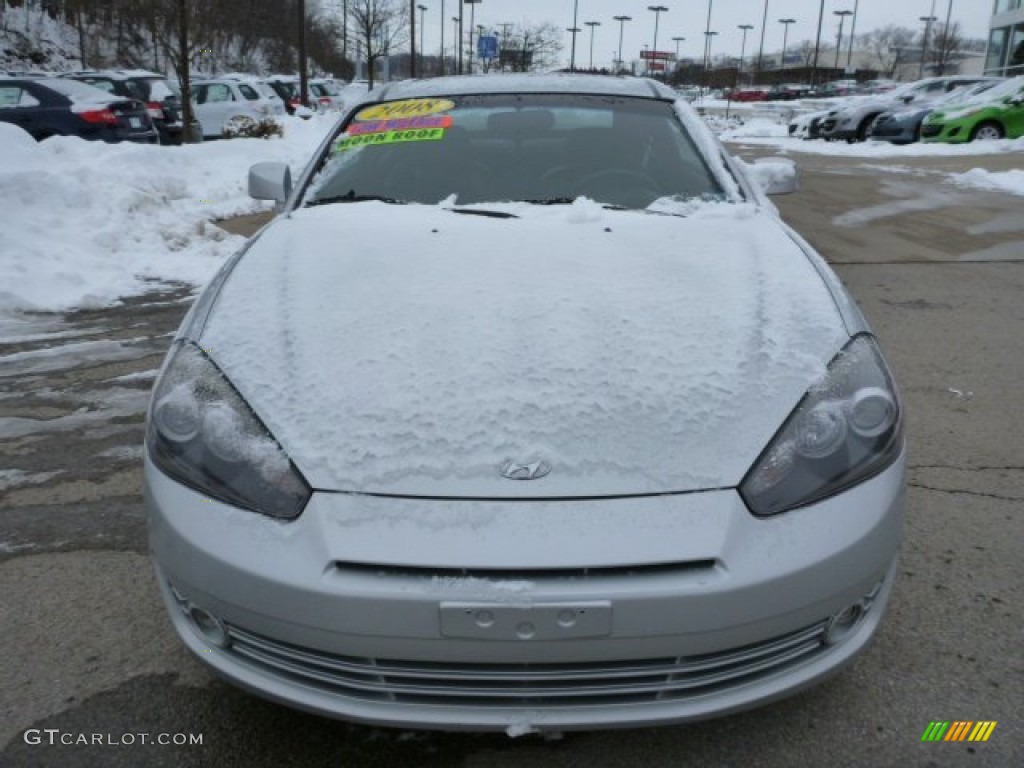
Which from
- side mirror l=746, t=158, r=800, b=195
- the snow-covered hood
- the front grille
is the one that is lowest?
the front grille

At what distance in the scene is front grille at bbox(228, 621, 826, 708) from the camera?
1562 millimetres

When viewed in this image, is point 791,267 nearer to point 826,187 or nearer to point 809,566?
point 809,566

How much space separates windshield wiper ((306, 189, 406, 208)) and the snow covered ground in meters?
3.25

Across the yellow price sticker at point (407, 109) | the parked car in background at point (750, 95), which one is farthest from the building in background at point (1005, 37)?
the yellow price sticker at point (407, 109)

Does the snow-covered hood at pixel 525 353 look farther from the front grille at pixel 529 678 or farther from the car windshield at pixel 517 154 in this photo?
the car windshield at pixel 517 154

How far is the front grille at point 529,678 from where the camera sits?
5.13 ft

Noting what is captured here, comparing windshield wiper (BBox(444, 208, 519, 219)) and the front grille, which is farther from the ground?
windshield wiper (BBox(444, 208, 519, 219))

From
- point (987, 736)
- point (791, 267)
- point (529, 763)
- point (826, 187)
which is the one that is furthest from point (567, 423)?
point (826, 187)

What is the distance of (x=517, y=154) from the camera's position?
10.4 feet

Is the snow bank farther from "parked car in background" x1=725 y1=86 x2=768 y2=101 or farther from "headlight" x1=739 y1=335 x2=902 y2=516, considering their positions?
"parked car in background" x1=725 y1=86 x2=768 y2=101

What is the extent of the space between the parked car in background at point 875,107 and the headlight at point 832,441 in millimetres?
21903

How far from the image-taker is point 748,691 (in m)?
1.64

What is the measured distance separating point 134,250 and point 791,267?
242 inches

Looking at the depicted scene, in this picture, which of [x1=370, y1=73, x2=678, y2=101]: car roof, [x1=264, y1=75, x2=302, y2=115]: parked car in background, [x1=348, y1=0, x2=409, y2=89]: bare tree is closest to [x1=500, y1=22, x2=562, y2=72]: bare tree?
[x1=348, y1=0, x2=409, y2=89]: bare tree
